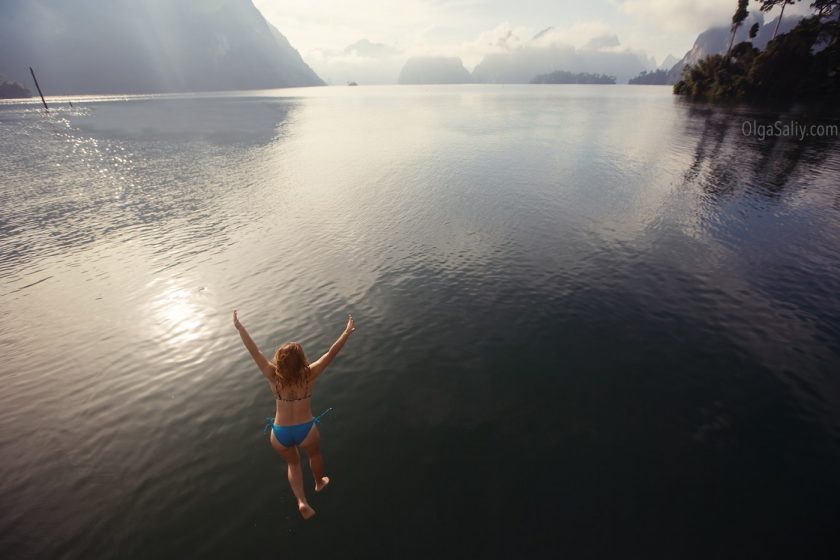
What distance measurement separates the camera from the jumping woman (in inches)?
292

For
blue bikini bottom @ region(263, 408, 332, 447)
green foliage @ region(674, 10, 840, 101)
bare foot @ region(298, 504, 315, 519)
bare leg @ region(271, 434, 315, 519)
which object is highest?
green foliage @ region(674, 10, 840, 101)

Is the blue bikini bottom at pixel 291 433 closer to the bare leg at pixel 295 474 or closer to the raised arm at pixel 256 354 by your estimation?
the bare leg at pixel 295 474

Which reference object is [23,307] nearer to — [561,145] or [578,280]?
[578,280]

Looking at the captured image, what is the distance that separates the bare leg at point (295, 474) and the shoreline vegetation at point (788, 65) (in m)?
144

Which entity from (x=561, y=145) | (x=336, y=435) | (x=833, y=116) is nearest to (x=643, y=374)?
(x=336, y=435)

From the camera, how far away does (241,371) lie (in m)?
14.5

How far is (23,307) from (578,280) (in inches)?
1169

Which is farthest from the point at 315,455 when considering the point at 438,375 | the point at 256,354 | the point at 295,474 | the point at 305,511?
the point at 438,375

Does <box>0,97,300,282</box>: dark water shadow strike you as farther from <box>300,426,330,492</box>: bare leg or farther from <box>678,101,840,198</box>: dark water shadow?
<box>678,101,840,198</box>: dark water shadow

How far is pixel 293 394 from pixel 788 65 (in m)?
148

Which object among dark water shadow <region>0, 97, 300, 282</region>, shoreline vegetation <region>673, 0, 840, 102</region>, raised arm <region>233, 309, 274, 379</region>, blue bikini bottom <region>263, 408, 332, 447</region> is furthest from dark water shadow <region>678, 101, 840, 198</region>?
dark water shadow <region>0, 97, 300, 282</region>

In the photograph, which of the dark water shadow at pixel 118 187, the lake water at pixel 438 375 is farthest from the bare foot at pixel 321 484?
the dark water shadow at pixel 118 187

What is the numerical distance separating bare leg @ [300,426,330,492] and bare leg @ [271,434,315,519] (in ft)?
0.93

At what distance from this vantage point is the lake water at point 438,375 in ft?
29.6
